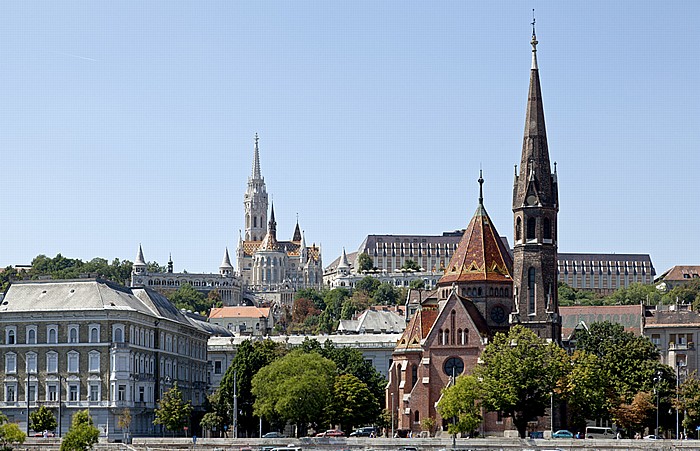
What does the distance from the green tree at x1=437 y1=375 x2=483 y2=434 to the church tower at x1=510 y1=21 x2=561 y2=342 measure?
42.1ft

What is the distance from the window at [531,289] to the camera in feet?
422

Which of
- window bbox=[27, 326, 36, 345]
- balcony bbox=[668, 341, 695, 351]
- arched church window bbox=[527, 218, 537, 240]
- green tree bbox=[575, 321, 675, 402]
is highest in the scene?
arched church window bbox=[527, 218, 537, 240]

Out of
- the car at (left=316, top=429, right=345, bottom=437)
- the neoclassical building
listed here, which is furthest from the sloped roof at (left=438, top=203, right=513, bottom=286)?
the neoclassical building

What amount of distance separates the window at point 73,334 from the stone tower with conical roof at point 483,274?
36.2 m

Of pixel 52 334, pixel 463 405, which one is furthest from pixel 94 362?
pixel 463 405

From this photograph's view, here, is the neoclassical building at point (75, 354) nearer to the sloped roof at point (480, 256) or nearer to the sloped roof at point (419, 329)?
the sloped roof at point (419, 329)

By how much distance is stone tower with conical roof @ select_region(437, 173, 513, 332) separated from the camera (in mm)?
134625

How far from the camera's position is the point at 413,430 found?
12988cm

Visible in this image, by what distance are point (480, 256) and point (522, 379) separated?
2539 centimetres

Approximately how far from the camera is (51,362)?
389 feet

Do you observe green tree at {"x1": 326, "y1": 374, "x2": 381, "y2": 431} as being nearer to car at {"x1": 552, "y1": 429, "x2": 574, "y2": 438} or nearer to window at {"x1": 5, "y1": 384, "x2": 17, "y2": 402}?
car at {"x1": 552, "y1": 429, "x2": 574, "y2": 438}

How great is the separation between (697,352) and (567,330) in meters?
22.5

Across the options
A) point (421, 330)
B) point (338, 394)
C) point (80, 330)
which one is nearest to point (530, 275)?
point (421, 330)

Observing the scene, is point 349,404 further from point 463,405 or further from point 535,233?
point 535,233
